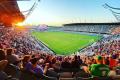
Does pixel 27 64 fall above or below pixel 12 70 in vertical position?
above

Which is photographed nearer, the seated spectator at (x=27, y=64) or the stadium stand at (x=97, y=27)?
the seated spectator at (x=27, y=64)

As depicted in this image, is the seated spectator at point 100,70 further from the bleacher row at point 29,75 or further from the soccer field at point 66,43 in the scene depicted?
the soccer field at point 66,43

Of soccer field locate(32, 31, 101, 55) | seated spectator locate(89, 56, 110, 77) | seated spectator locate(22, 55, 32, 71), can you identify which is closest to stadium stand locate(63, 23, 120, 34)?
soccer field locate(32, 31, 101, 55)

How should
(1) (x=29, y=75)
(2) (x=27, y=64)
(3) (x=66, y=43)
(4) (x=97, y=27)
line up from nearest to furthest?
1. (1) (x=29, y=75)
2. (2) (x=27, y=64)
3. (3) (x=66, y=43)
4. (4) (x=97, y=27)

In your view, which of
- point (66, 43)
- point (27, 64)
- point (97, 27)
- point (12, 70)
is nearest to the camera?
point (27, 64)

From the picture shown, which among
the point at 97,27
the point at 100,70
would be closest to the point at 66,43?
the point at 97,27

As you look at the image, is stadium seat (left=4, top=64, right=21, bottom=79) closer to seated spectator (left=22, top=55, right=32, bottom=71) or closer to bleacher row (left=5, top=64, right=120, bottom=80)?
bleacher row (left=5, top=64, right=120, bottom=80)

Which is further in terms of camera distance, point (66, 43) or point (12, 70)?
point (66, 43)

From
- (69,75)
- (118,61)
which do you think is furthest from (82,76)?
(118,61)

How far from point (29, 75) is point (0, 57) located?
3.06ft

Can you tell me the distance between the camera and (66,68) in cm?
1398

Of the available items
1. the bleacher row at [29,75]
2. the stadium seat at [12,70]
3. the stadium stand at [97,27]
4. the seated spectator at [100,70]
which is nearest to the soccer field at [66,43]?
the stadium stand at [97,27]

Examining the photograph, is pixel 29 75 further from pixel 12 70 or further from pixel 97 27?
pixel 97 27

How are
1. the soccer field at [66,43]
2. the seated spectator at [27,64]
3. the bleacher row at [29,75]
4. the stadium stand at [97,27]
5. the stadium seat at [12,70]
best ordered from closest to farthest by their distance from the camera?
the bleacher row at [29,75] → the seated spectator at [27,64] → the stadium seat at [12,70] → the soccer field at [66,43] → the stadium stand at [97,27]
